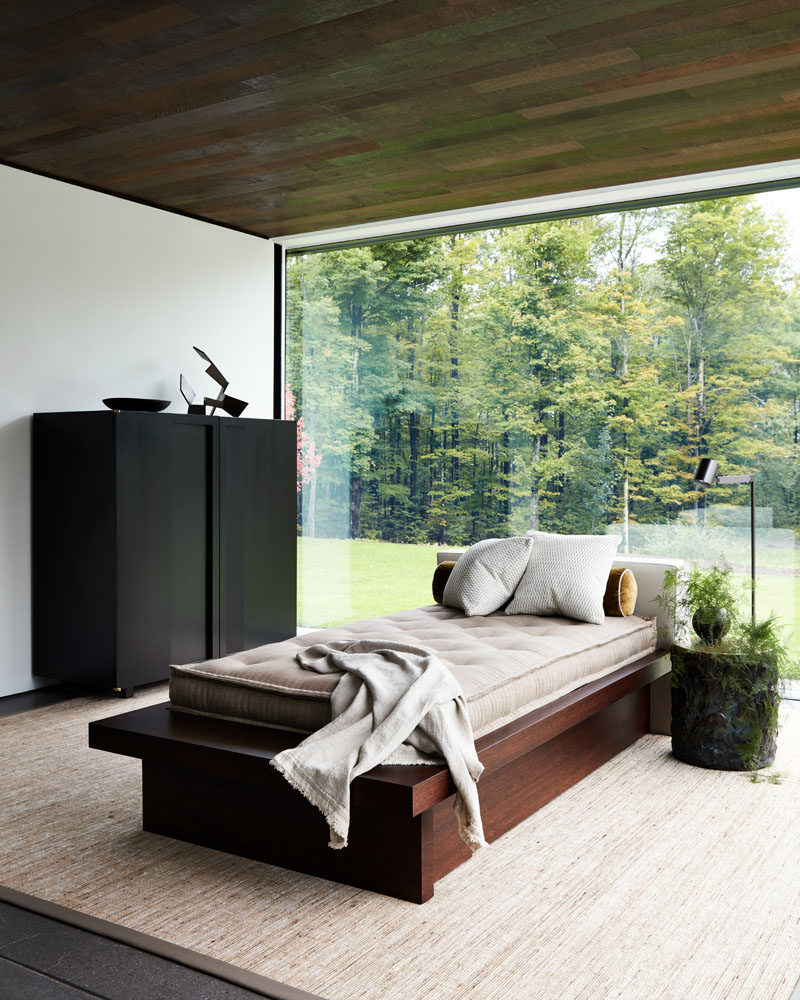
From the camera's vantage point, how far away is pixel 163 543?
4.84 metres

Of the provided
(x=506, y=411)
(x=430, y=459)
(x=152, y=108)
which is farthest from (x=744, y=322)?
(x=152, y=108)

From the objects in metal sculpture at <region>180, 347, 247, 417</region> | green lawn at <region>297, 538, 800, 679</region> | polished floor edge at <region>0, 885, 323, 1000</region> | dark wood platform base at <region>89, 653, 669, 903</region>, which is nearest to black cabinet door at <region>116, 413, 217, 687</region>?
metal sculpture at <region>180, 347, 247, 417</region>

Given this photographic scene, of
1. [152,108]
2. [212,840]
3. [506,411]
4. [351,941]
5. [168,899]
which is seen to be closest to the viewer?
[351,941]

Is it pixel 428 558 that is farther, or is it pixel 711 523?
pixel 428 558

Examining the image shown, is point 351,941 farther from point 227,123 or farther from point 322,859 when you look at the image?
point 227,123

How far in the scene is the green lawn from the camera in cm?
580

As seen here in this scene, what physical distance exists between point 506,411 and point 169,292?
2.08 metres

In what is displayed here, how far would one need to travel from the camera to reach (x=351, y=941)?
2.29m

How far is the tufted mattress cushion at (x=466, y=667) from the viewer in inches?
110

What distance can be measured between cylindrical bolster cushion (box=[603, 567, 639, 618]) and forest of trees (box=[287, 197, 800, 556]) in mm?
998

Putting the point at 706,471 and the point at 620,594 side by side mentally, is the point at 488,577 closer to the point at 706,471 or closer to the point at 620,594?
the point at 620,594

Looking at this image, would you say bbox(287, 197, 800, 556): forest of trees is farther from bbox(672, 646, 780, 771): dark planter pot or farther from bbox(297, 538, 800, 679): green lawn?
bbox(672, 646, 780, 771): dark planter pot

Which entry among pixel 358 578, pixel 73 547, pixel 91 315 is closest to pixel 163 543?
pixel 73 547

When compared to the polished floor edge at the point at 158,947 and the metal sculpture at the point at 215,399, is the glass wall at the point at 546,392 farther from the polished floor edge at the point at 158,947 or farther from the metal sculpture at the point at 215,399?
the polished floor edge at the point at 158,947
